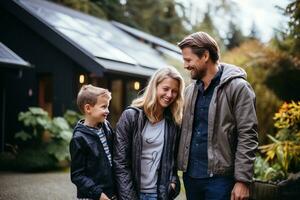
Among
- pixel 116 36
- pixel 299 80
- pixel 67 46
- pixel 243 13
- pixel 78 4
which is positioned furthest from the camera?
pixel 243 13

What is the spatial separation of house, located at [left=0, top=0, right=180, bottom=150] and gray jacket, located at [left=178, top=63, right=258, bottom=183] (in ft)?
27.2

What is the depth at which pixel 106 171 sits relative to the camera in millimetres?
3396

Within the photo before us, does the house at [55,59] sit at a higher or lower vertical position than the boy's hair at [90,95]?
higher

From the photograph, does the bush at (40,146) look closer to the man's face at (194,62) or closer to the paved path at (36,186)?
the paved path at (36,186)

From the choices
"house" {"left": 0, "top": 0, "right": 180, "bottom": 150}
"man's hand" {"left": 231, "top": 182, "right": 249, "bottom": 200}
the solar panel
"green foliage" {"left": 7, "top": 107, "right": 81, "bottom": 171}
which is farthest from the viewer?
the solar panel

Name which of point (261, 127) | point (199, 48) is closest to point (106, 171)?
point (199, 48)

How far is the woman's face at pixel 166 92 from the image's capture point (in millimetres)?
3471

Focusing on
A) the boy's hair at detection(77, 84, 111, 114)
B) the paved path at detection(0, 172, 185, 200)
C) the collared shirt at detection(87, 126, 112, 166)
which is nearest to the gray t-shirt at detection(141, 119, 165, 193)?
the collared shirt at detection(87, 126, 112, 166)

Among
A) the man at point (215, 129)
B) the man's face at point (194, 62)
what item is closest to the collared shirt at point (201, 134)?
the man at point (215, 129)

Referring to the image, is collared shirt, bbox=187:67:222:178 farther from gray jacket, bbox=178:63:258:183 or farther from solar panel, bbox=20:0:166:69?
solar panel, bbox=20:0:166:69

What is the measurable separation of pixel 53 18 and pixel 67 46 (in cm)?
196

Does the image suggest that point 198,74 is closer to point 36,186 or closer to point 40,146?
point 36,186

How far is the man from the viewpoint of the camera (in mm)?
3100

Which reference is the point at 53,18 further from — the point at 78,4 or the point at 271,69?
the point at 78,4
